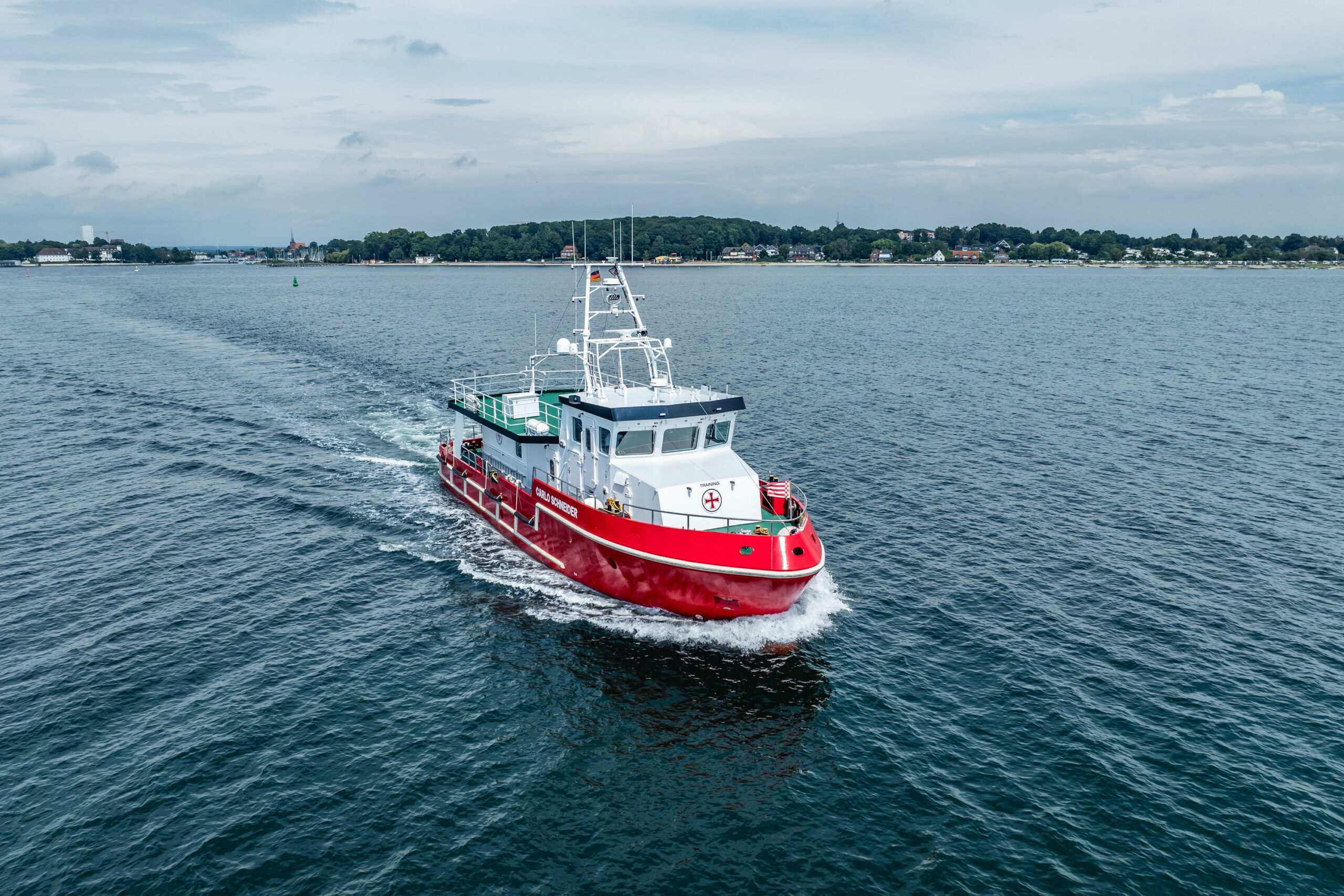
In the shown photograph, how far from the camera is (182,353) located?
79.9 m

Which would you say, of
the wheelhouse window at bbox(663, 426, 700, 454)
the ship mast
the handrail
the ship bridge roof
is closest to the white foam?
the ship mast

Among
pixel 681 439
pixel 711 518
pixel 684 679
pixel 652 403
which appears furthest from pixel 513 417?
pixel 684 679

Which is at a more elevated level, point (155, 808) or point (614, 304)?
point (614, 304)

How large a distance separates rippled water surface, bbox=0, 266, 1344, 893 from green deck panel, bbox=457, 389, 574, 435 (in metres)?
4.93

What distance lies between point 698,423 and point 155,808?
19.7 m

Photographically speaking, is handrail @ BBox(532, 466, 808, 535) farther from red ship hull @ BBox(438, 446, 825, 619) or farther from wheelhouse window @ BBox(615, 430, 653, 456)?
wheelhouse window @ BBox(615, 430, 653, 456)

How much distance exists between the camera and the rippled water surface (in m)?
17.9

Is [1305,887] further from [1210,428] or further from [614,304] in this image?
[1210,428]

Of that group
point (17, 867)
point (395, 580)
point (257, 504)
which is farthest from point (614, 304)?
point (17, 867)

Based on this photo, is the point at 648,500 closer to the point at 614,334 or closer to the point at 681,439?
the point at 681,439

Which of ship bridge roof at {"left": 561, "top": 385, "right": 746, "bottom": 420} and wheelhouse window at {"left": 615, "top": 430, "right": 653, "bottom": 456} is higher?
ship bridge roof at {"left": 561, "top": 385, "right": 746, "bottom": 420}

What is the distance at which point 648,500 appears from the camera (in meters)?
28.5

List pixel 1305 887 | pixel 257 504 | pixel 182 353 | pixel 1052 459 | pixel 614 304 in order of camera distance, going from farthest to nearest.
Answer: pixel 182 353 → pixel 1052 459 → pixel 257 504 → pixel 614 304 → pixel 1305 887

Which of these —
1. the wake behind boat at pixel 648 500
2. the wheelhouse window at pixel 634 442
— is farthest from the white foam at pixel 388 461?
the wheelhouse window at pixel 634 442
